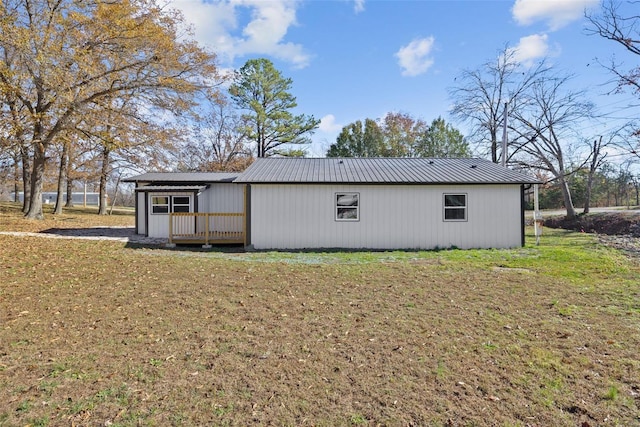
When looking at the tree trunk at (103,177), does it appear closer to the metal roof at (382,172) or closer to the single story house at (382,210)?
the metal roof at (382,172)

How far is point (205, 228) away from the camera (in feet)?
44.3

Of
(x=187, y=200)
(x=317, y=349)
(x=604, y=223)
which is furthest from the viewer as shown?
(x=604, y=223)

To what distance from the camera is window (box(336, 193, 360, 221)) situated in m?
11.6

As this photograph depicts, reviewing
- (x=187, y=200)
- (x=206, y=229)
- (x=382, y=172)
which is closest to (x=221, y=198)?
(x=187, y=200)

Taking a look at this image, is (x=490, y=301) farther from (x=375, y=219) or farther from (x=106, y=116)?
(x=106, y=116)

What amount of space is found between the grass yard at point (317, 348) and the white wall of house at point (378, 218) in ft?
13.8

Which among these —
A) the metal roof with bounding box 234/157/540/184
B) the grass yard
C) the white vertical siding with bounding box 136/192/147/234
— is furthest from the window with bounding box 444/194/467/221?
the white vertical siding with bounding box 136/192/147/234

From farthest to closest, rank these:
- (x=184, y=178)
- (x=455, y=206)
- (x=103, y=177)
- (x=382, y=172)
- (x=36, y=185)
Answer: (x=103, y=177)
(x=36, y=185)
(x=184, y=178)
(x=382, y=172)
(x=455, y=206)

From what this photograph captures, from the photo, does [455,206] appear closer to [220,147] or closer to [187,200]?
[187,200]

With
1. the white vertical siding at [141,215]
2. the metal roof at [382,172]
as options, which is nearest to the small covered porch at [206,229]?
the metal roof at [382,172]

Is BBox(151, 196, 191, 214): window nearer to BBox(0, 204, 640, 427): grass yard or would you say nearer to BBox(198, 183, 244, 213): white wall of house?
BBox(198, 183, 244, 213): white wall of house

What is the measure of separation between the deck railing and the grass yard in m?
4.95

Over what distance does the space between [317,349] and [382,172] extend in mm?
9512

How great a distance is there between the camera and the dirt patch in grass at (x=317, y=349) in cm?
266
